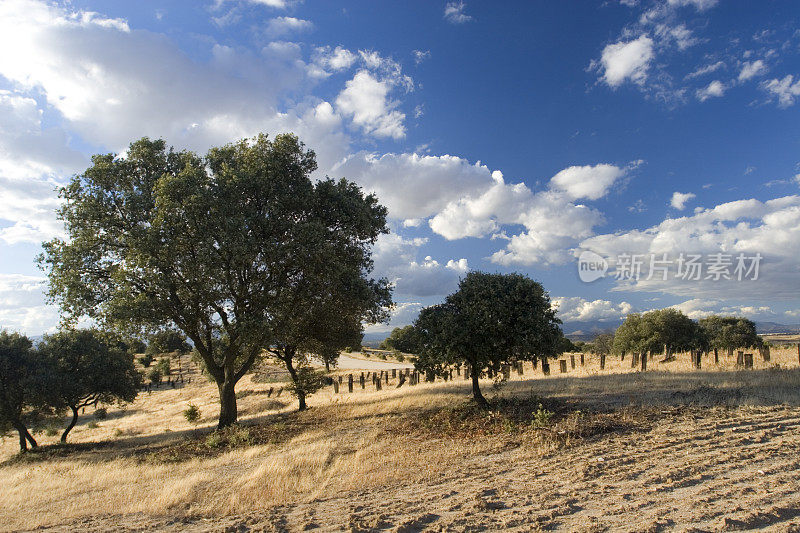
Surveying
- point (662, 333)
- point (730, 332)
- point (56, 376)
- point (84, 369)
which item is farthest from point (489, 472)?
point (730, 332)

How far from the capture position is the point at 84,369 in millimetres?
29844

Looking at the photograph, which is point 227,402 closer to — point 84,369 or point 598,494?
point 84,369

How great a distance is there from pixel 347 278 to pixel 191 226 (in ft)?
22.9

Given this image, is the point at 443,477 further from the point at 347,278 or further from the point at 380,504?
the point at 347,278

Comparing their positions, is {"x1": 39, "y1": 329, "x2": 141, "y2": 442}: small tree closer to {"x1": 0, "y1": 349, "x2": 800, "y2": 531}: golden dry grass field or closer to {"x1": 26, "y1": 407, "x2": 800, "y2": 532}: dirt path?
{"x1": 0, "y1": 349, "x2": 800, "y2": 531}: golden dry grass field

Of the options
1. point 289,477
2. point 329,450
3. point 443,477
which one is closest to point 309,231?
point 329,450

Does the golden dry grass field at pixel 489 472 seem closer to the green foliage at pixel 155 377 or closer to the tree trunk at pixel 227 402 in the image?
the tree trunk at pixel 227 402

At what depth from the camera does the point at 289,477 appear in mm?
10203

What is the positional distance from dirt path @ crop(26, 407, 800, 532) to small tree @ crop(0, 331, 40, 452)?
77.3 ft

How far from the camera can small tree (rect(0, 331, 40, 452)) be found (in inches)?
1007

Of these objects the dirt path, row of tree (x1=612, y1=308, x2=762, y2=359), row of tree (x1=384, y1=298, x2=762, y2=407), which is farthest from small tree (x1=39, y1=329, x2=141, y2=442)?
row of tree (x1=612, y1=308, x2=762, y2=359)

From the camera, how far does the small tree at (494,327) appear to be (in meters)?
14.3

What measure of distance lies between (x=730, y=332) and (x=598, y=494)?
57699mm

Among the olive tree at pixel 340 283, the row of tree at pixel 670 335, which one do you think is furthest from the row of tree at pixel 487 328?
the row of tree at pixel 670 335
